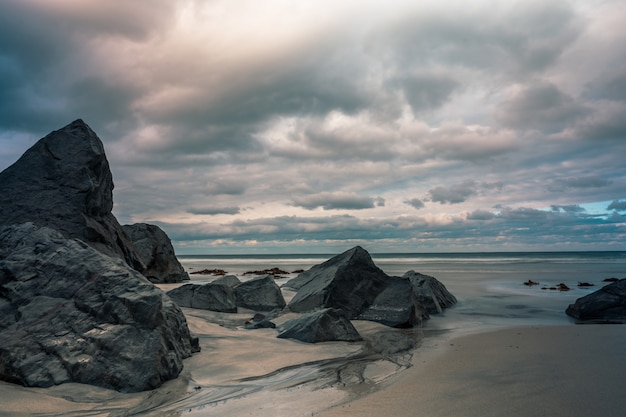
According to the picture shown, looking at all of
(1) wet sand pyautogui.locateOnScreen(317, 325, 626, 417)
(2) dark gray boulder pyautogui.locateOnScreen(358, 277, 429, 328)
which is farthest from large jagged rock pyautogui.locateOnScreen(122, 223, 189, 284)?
(1) wet sand pyautogui.locateOnScreen(317, 325, 626, 417)

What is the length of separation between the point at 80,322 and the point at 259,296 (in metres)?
7.55

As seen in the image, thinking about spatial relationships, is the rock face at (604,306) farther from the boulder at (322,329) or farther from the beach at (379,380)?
the boulder at (322,329)

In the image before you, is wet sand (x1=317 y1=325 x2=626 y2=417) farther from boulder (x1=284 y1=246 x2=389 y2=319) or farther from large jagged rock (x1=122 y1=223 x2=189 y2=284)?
large jagged rock (x1=122 y1=223 x2=189 y2=284)

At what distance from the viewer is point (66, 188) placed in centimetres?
Result: 852

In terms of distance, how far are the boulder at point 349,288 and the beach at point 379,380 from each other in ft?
5.65

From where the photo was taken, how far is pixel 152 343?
4906 millimetres

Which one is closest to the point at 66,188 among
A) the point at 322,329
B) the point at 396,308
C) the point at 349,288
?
the point at 322,329

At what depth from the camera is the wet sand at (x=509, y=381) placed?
13.0 feet

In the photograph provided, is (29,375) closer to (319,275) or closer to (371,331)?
(371,331)

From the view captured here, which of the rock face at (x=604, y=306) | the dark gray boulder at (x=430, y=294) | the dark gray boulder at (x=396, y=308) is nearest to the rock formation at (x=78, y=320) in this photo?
the dark gray boulder at (x=396, y=308)

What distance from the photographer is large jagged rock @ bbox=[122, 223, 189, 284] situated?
1923 centimetres

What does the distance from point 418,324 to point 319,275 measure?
3200mm

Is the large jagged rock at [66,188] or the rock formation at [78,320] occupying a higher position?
the large jagged rock at [66,188]

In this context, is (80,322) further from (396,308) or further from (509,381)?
(396,308)
